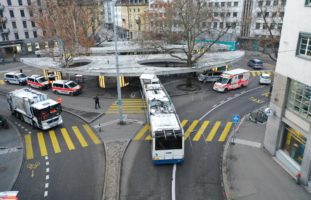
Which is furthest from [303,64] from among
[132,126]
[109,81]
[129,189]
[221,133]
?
[109,81]

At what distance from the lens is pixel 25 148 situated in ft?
69.7

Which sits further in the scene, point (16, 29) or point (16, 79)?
point (16, 29)

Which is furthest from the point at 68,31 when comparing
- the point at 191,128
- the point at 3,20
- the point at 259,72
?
the point at 259,72

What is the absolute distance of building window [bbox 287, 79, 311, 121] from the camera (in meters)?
15.2

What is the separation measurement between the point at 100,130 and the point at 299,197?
55.8 feet

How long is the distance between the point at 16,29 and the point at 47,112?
49.6 m

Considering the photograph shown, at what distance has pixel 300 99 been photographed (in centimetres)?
1592

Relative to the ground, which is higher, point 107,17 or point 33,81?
point 107,17

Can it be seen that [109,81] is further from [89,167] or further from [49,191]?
[49,191]

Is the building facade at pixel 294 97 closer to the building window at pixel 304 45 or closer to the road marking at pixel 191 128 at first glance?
the building window at pixel 304 45

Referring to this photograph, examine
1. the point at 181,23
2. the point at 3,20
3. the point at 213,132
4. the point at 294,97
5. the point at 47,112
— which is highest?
the point at 3,20

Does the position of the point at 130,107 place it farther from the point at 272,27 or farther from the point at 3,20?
the point at 3,20

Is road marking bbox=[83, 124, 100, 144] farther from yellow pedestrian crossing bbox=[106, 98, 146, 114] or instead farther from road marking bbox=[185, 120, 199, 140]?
road marking bbox=[185, 120, 199, 140]

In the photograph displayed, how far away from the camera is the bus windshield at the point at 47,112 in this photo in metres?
22.9
